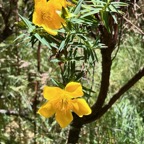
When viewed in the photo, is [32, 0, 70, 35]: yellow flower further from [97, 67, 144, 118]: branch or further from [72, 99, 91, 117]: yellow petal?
[97, 67, 144, 118]: branch

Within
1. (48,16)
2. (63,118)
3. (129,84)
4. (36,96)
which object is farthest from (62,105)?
(36,96)

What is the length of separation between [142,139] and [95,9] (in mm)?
952

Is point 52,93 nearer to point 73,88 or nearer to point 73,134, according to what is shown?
point 73,88

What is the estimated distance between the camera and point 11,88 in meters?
1.91

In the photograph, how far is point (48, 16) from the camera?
3.04 feet

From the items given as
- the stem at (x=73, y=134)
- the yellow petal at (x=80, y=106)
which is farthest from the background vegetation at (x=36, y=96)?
the yellow petal at (x=80, y=106)

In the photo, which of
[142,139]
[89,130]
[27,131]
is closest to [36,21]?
[142,139]

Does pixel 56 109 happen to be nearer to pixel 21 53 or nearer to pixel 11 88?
pixel 11 88

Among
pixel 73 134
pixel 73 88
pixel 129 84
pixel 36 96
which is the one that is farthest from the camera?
pixel 36 96

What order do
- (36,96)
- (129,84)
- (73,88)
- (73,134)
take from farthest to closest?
(36,96) < (73,134) < (129,84) < (73,88)

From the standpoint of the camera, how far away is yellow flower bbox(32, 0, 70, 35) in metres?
0.91

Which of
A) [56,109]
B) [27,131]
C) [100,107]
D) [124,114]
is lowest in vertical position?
[27,131]

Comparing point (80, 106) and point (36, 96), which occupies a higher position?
point (80, 106)

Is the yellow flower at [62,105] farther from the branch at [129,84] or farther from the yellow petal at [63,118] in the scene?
the branch at [129,84]
